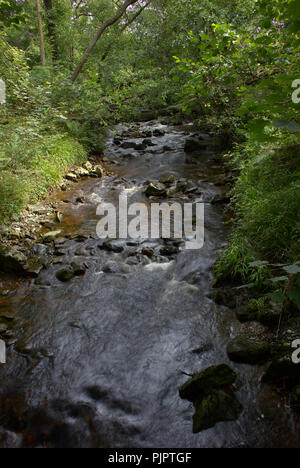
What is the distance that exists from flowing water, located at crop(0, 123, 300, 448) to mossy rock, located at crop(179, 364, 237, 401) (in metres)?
0.10

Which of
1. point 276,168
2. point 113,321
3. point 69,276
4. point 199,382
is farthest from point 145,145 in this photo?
point 199,382

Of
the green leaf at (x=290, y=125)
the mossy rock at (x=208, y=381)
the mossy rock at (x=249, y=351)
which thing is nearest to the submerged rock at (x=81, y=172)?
the mossy rock at (x=249, y=351)

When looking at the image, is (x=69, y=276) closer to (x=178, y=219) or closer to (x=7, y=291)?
(x=7, y=291)

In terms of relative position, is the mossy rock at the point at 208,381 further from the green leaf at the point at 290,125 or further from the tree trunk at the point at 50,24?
the tree trunk at the point at 50,24

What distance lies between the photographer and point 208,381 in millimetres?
2604

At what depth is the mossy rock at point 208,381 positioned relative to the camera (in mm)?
2600

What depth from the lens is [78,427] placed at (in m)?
2.43

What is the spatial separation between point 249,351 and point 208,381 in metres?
0.60

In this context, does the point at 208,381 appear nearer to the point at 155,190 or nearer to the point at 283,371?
the point at 283,371

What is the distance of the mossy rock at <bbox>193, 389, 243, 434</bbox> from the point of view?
2361 millimetres

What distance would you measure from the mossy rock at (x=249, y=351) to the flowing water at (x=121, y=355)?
103mm

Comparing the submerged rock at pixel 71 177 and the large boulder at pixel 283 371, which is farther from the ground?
the submerged rock at pixel 71 177

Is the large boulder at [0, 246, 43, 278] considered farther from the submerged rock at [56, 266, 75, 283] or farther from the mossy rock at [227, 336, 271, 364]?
the mossy rock at [227, 336, 271, 364]

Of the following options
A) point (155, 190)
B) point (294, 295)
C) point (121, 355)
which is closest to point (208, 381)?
point (121, 355)
